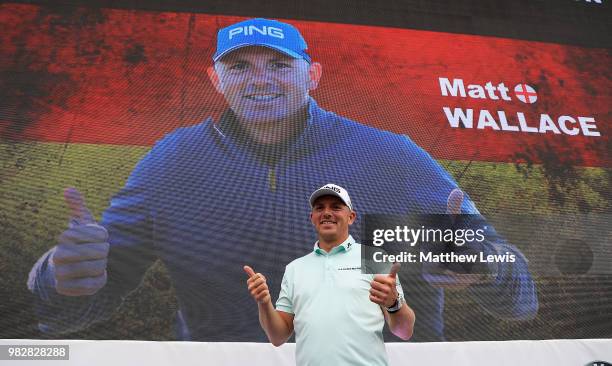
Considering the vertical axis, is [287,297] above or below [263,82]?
below

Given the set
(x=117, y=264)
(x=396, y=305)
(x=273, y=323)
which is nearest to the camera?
(x=396, y=305)

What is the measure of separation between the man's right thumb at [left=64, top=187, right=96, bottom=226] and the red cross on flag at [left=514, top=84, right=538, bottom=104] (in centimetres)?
229

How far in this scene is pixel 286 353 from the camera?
9.17 ft

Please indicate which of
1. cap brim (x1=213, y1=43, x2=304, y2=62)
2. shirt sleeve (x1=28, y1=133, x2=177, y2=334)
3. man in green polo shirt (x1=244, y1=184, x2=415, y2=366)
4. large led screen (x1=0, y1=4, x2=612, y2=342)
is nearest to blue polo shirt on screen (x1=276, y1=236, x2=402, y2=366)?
man in green polo shirt (x1=244, y1=184, x2=415, y2=366)

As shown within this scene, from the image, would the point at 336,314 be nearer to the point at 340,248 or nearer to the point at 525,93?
the point at 340,248

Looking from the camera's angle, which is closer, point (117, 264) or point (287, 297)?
point (287, 297)

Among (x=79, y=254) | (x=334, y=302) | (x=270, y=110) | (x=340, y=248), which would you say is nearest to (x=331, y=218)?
(x=340, y=248)

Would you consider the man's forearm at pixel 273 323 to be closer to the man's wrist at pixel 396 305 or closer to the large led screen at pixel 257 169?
the man's wrist at pixel 396 305

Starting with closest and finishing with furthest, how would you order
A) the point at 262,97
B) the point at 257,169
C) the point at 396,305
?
the point at 396,305, the point at 257,169, the point at 262,97

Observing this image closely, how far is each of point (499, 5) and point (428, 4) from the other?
41cm

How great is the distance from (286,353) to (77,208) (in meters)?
1.19

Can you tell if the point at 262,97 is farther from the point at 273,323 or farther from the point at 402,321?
the point at 402,321

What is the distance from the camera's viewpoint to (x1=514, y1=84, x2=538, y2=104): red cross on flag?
3246mm

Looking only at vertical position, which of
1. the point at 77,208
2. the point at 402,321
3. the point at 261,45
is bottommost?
the point at 402,321
